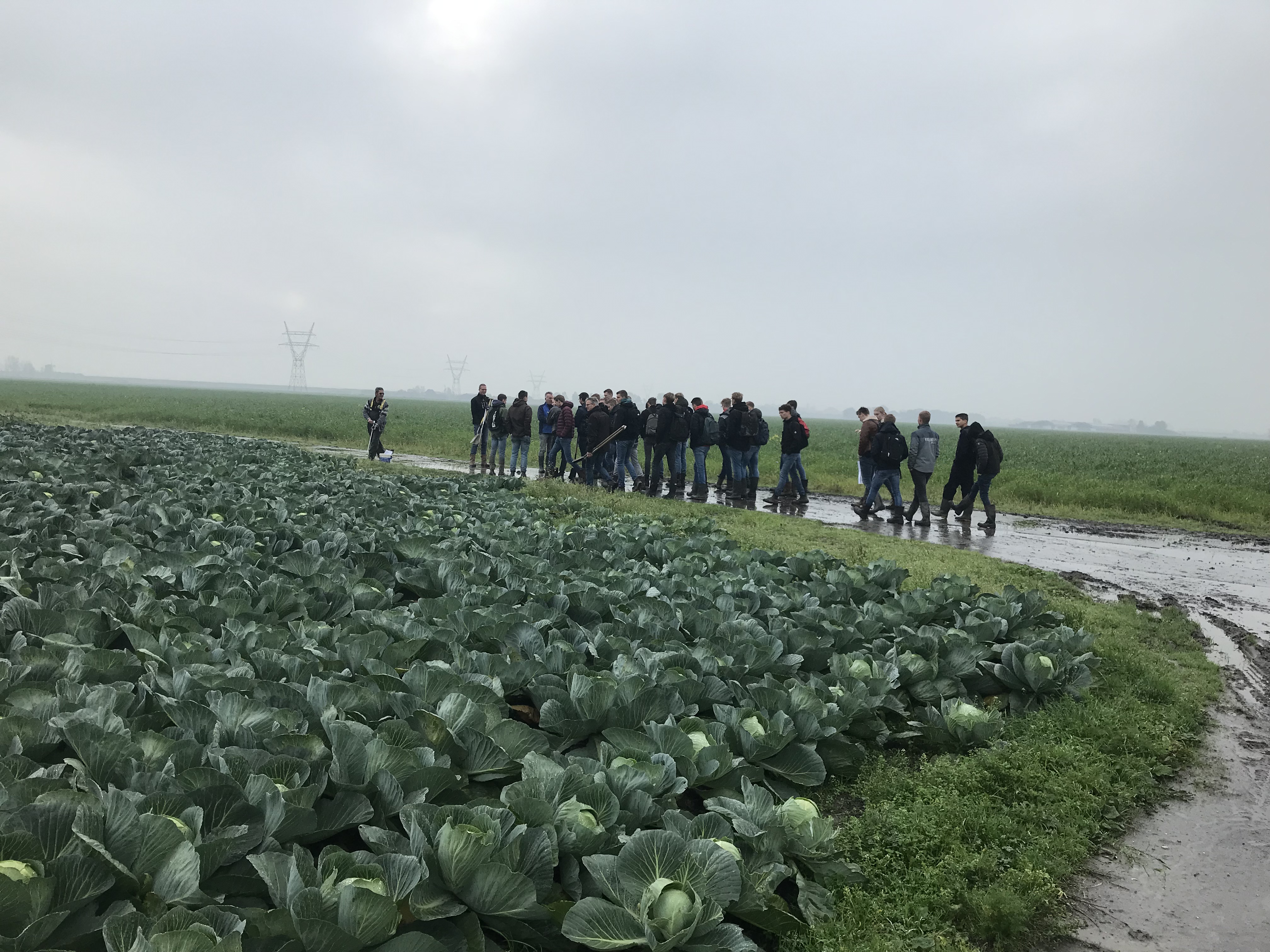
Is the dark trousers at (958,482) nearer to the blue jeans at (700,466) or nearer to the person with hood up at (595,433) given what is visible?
the blue jeans at (700,466)

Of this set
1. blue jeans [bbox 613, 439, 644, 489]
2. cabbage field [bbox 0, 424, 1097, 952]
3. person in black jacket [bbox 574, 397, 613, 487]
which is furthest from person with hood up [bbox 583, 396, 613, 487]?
cabbage field [bbox 0, 424, 1097, 952]

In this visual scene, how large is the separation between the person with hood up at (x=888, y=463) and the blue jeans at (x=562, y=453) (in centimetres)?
591

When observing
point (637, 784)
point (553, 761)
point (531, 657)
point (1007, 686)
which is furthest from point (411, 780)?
point (1007, 686)

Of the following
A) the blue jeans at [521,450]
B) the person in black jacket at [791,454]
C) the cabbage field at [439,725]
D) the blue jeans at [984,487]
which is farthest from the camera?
the blue jeans at [521,450]

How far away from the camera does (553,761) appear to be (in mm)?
3008

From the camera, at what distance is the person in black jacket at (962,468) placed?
13.8 m

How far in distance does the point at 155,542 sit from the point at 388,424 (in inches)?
1274

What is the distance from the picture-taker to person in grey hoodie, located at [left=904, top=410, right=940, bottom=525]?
13898mm

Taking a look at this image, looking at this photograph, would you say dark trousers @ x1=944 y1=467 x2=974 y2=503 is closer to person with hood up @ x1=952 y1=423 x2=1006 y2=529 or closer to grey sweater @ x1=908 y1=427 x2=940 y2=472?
person with hood up @ x1=952 y1=423 x2=1006 y2=529

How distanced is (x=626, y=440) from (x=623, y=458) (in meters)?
0.39

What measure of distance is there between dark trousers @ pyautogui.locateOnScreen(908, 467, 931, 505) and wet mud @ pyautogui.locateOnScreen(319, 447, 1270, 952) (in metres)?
2.91

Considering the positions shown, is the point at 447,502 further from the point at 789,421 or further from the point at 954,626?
the point at 789,421

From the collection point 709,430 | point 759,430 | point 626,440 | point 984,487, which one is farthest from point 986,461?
point 626,440

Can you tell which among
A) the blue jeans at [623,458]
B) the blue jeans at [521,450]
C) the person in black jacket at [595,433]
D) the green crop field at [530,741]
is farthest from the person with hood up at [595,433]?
the green crop field at [530,741]
